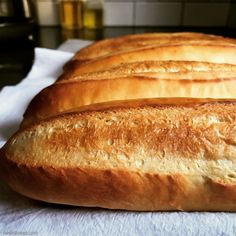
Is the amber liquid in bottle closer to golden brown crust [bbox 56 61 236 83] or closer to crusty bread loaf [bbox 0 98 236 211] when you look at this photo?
golden brown crust [bbox 56 61 236 83]

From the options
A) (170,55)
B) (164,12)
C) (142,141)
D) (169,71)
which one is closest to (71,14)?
(164,12)

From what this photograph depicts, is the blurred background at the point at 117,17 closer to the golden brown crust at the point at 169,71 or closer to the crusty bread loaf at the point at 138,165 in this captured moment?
the golden brown crust at the point at 169,71

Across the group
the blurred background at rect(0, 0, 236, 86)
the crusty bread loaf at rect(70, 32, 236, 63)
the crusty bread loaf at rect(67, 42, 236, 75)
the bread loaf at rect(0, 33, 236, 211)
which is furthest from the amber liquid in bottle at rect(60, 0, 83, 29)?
the bread loaf at rect(0, 33, 236, 211)

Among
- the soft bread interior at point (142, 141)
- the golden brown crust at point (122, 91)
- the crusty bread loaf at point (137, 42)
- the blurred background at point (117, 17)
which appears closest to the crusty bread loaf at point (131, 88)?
the golden brown crust at point (122, 91)

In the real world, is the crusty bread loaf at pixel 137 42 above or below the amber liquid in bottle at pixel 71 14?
above

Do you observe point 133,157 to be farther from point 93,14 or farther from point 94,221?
point 93,14

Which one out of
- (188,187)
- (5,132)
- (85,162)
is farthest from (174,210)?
(5,132)
